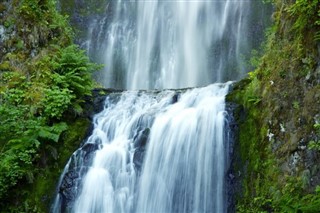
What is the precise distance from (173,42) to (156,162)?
36.8 ft

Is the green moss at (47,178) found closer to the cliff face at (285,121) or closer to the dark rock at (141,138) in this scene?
the dark rock at (141,138)

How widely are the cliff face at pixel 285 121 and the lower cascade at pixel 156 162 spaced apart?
0.57 metres

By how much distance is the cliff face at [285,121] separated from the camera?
6266 millimetres

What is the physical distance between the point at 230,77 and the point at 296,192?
12.0 metres

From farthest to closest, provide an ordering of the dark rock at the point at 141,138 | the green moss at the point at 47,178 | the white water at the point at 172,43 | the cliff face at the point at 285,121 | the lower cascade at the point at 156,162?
the white water at the point at 172,43, the dark rock at the point at 141,138, the green moss at the point at 47,178, the lower cascade at the point at 156,162, the cliff face at the point at 285,121

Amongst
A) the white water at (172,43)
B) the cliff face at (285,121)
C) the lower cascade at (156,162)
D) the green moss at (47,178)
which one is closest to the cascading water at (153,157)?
the lower cascade at (156,162)

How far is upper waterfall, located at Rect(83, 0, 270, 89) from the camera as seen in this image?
1783 centimetres

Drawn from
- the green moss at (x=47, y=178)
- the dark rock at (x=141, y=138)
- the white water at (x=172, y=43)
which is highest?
the white water at (x=172, y=43)

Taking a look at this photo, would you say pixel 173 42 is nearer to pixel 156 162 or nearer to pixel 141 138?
pixel 141 138

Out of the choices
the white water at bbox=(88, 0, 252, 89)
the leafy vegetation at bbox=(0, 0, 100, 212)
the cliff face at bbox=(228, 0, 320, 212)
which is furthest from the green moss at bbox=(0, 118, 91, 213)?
the white water at bbox=(88, 0, 252, 89)

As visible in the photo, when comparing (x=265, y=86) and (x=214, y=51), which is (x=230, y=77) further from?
(x=265, y=86)

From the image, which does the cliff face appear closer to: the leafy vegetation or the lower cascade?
the lower cascade

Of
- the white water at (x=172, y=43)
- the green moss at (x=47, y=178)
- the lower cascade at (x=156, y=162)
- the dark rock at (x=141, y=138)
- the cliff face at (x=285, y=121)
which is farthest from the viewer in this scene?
the white water at (x=172, y=43)

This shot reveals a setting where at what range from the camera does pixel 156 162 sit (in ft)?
27.2
